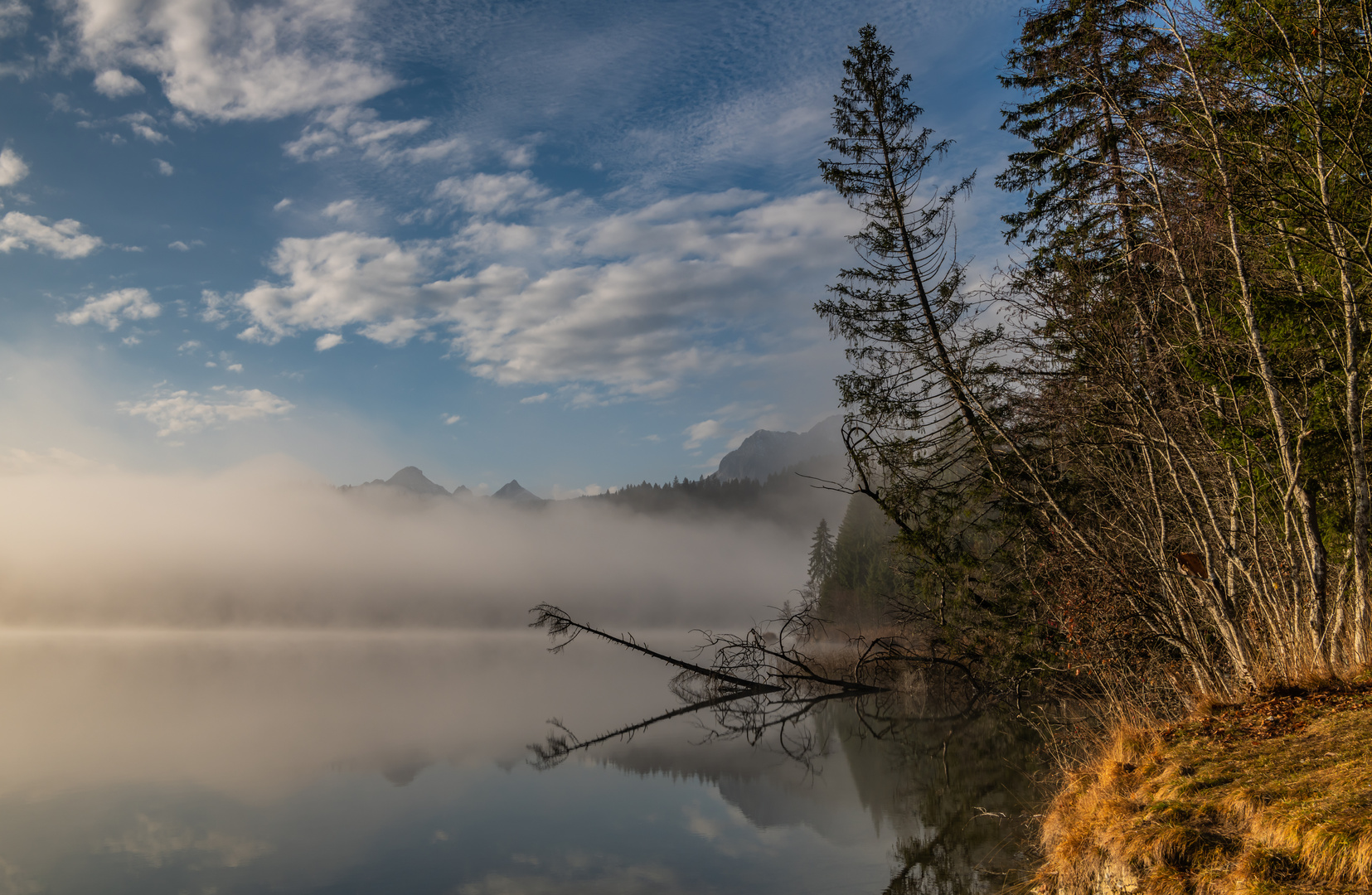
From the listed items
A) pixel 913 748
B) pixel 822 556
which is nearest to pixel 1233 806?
pixel 913 748

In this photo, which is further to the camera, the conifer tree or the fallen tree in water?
the conifer tree

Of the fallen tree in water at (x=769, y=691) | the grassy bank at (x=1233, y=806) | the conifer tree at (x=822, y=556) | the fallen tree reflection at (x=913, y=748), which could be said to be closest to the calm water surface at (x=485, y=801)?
the fallen tree reflection at (x=913, y=748)

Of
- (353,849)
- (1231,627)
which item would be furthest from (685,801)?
(1231,627)

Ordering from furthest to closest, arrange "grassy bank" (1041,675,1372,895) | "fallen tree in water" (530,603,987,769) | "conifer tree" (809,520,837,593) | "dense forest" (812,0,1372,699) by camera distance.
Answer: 1. "conifer tree" (809,520,837,593)
2. "fallen tree in water" (530,603,987,769)
3. "dense forest" (812,0,1372,699)
4. "grassy bank" (1041,675,1372,895)

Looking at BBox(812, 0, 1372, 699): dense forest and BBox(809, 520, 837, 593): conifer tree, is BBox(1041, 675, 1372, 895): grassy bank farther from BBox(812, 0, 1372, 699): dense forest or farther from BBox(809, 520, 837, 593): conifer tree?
BBox(809, 520, 837, 593): conifer tree

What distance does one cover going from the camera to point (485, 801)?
13.3 metres

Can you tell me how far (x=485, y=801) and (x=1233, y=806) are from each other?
38.9 feet

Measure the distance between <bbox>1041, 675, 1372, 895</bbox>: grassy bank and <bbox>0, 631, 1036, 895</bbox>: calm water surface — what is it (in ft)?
8.03

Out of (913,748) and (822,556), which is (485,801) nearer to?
(913,748)

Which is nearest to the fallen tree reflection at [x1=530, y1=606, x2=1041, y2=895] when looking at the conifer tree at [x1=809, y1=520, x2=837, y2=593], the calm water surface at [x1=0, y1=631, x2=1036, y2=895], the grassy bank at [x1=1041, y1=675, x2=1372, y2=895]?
the calm water surface at [x1=0, y1=631, x2=1036, y2=895]

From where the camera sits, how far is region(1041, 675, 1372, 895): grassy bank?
13.3ft

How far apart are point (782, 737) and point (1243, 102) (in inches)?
668

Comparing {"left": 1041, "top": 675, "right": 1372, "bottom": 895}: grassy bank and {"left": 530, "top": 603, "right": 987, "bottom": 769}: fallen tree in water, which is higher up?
{"left": 1041, "top": 675, "right": 1372, "bottom": 895}: grassy bank

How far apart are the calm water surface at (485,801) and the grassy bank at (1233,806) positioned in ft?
8.03
